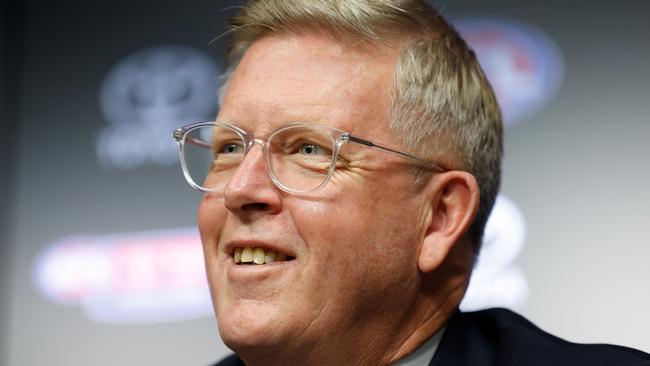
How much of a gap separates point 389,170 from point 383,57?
23 centimetres

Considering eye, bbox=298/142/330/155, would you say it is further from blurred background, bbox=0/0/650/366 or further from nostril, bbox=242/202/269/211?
blurred background, bbox=0/0/650/366

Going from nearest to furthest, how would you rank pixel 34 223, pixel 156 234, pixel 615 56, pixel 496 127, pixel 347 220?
pixel 347 220 → pixel 496 127 → pixel 615 56 → pixel 156 234 → pixel 34 223

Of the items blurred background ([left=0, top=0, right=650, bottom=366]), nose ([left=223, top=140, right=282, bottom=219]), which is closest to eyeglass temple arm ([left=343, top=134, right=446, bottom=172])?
nose ([left=223, top=140, right=282, bottom=219])

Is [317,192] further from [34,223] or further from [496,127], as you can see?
[34,223]

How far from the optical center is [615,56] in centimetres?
269

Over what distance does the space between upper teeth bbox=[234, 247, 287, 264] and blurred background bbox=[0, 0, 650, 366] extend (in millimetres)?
862

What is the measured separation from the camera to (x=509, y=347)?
5.45ft

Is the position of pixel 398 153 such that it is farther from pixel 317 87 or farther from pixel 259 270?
pixel 259 270

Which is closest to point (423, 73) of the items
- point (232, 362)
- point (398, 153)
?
point (398, 153)

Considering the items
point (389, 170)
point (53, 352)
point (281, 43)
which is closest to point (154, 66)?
point (53, 352)

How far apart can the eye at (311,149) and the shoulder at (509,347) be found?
17.8 inches

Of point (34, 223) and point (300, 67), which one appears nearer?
point (300, 67)

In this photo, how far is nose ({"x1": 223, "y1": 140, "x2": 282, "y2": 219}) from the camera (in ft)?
5.18

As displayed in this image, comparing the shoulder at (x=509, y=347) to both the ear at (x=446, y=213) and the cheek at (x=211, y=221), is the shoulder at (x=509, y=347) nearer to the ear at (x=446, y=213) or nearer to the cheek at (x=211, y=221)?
the ear at (x=446, y=213)
